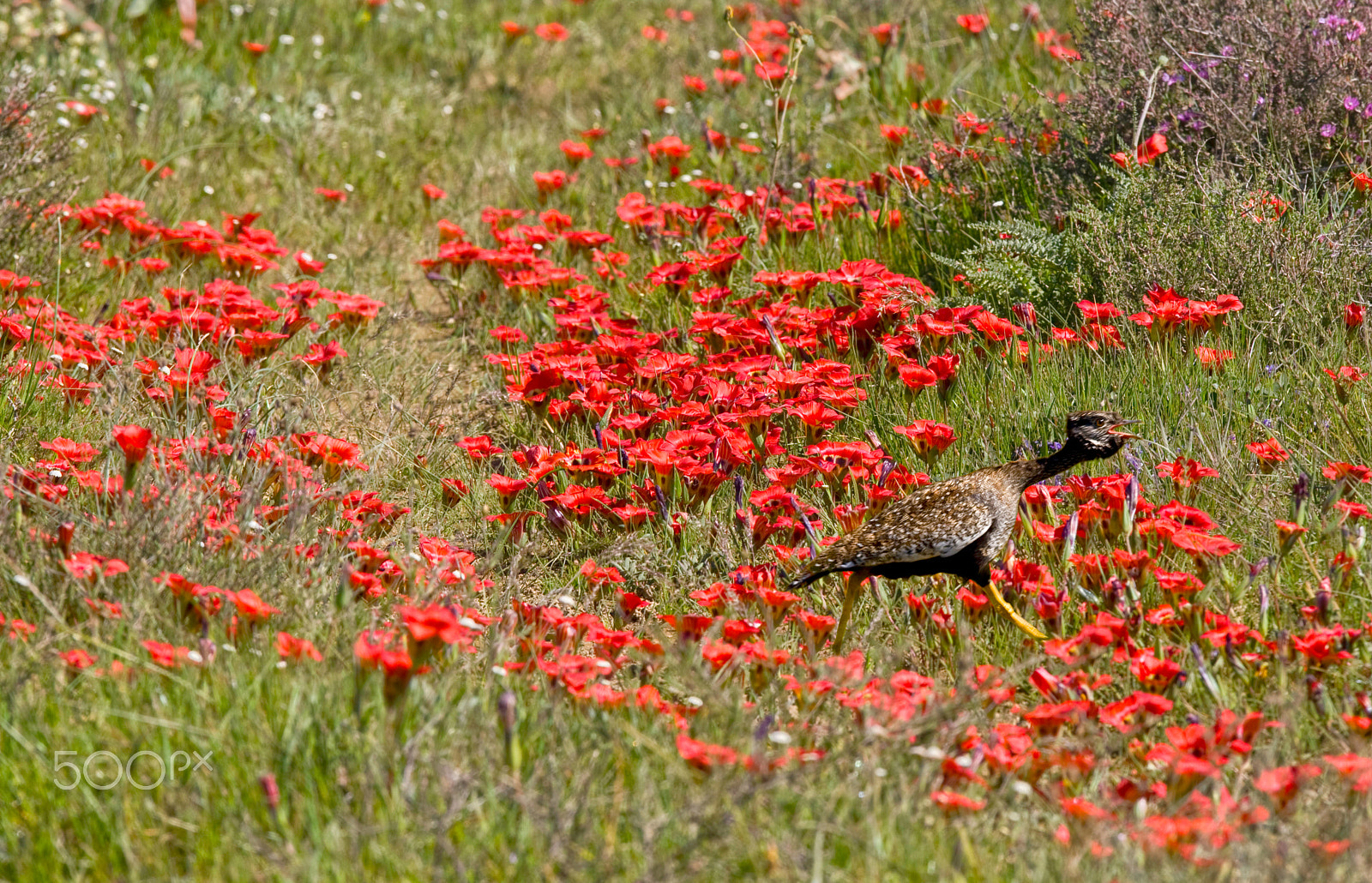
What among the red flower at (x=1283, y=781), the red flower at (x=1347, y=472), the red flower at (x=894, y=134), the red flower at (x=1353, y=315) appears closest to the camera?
the red flower at (x=1283, y=781)

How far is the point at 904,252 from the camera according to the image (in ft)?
16.4

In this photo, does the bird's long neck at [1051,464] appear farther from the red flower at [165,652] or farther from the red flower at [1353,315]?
the red flower at [165,652]

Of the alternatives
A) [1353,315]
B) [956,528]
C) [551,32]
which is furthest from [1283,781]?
[551,32]

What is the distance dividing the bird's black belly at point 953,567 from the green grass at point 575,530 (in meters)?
0.14

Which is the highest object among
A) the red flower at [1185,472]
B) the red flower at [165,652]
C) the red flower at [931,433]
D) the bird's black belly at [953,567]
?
the red flower at [1185,472]

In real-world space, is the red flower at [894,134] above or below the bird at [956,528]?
above

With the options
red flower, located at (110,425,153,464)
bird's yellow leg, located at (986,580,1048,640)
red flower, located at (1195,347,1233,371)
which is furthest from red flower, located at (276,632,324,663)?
red flower, located at (1195,347,1233,371)

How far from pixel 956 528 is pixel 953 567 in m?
0.13

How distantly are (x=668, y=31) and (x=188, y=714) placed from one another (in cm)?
608

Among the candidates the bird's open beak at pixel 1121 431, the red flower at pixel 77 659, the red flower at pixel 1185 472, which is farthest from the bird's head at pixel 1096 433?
the red flower at pixel 77 659

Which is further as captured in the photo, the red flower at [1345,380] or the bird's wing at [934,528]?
the red flower at [1345,380]

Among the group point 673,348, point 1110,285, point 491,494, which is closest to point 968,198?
point 1110,285

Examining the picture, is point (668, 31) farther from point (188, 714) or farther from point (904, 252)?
point (188, 714)

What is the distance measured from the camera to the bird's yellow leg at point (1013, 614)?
3.04m
